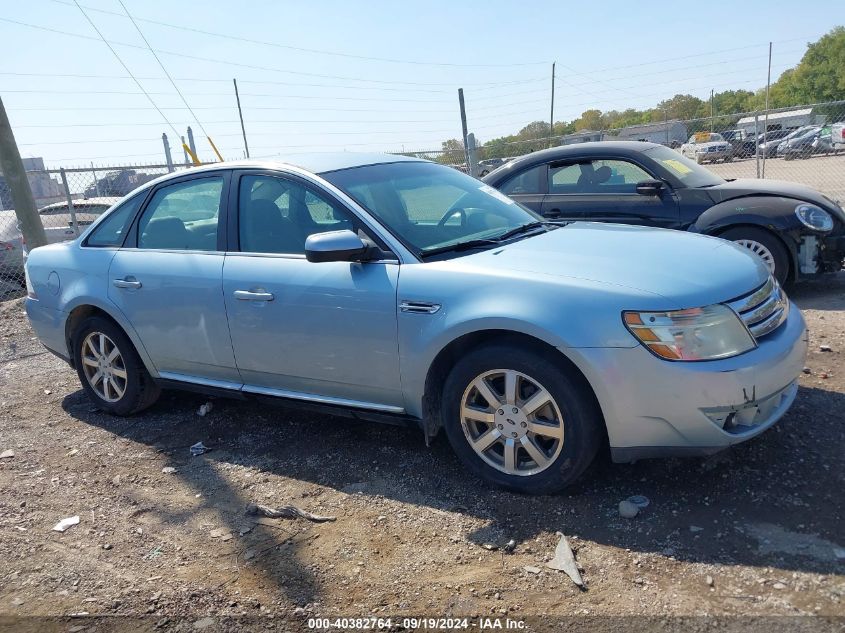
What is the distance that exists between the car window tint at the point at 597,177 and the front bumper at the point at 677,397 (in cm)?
426

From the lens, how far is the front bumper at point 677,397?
9.62ft

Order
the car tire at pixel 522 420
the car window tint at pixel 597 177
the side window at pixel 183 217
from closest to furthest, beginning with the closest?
the car tire at pixel 522 420, the side window at pixel 183 217, the car window tint at pixel 597 177

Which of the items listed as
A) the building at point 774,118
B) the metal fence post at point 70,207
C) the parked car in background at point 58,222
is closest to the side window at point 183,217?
the parked car in background at point 58,222

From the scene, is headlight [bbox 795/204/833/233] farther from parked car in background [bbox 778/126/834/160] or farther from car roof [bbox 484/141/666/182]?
parked car in background [bbox 778/126/834/160]

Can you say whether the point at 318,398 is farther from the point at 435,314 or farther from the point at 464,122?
the point at 464,122

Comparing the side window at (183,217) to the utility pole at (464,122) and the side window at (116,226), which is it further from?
the utility pole at (464,122)

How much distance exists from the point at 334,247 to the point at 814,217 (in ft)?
16.1

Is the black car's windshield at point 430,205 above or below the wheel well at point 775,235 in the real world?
above

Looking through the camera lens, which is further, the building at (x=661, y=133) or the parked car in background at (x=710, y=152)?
the parked car in background at (x=710, y=152)

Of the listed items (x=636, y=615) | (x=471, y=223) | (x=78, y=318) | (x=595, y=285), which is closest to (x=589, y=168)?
(x=471, y=223)

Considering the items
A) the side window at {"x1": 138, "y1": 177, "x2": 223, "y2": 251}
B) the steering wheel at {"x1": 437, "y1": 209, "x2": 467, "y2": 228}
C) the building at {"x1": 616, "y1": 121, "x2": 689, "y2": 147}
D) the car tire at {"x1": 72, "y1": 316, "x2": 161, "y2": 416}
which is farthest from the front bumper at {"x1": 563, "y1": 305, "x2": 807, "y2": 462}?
the building at {"x1": 616, "y1": 121, "x2": 689, "y2": 147}

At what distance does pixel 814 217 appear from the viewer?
637cm

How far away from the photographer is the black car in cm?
638

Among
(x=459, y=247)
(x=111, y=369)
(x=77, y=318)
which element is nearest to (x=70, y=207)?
(x=77, y=318)
